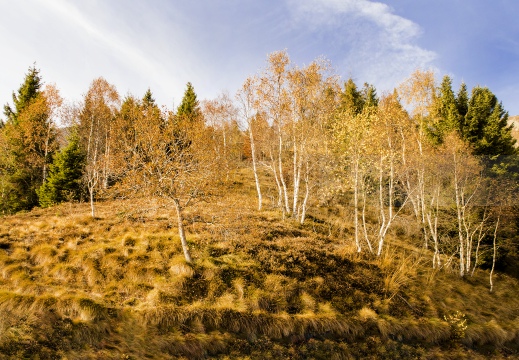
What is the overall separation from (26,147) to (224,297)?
30500 mm

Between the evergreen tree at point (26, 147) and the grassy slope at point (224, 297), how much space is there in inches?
389

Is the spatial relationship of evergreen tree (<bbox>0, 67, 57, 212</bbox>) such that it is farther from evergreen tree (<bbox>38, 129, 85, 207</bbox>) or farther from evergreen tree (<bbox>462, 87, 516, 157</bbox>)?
evergreen tree (<bbox>462, 87, 516, 157</bbox>)

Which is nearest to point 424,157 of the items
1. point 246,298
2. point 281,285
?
point 281,285

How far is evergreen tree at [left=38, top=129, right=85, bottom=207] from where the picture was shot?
1006 inches

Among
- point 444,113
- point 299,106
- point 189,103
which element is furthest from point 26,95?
point 444,113

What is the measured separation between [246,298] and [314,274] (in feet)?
14.7

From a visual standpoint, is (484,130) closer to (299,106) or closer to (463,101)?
(463,101)

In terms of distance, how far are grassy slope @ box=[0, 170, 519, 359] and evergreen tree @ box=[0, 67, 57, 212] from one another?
987 centimetres

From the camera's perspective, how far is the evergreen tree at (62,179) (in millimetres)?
25547

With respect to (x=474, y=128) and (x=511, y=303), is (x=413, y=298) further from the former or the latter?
(x=474, y=128)

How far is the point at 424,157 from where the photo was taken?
22.4 meters

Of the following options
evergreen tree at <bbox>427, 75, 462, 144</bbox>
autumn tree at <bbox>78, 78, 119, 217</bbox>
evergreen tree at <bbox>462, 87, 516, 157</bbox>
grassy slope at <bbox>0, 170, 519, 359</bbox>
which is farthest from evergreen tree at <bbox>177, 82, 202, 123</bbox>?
evergreen tree at <bbox>462, 87, 516, 157</bbox>

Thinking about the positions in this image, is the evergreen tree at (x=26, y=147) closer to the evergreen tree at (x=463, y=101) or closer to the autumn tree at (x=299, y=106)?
the autumn tree at (x=299, y=106)

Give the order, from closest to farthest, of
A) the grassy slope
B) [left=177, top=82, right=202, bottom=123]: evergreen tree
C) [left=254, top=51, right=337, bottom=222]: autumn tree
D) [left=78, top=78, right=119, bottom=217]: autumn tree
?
the grassy slope, [left=254, top=51, right=337, bottom=222]: autumn tree, [left=78, top=78, right=119, bottom=217]: autumn tree, [left=177, top=82, right=202, bottom=123]: evergreen tree
